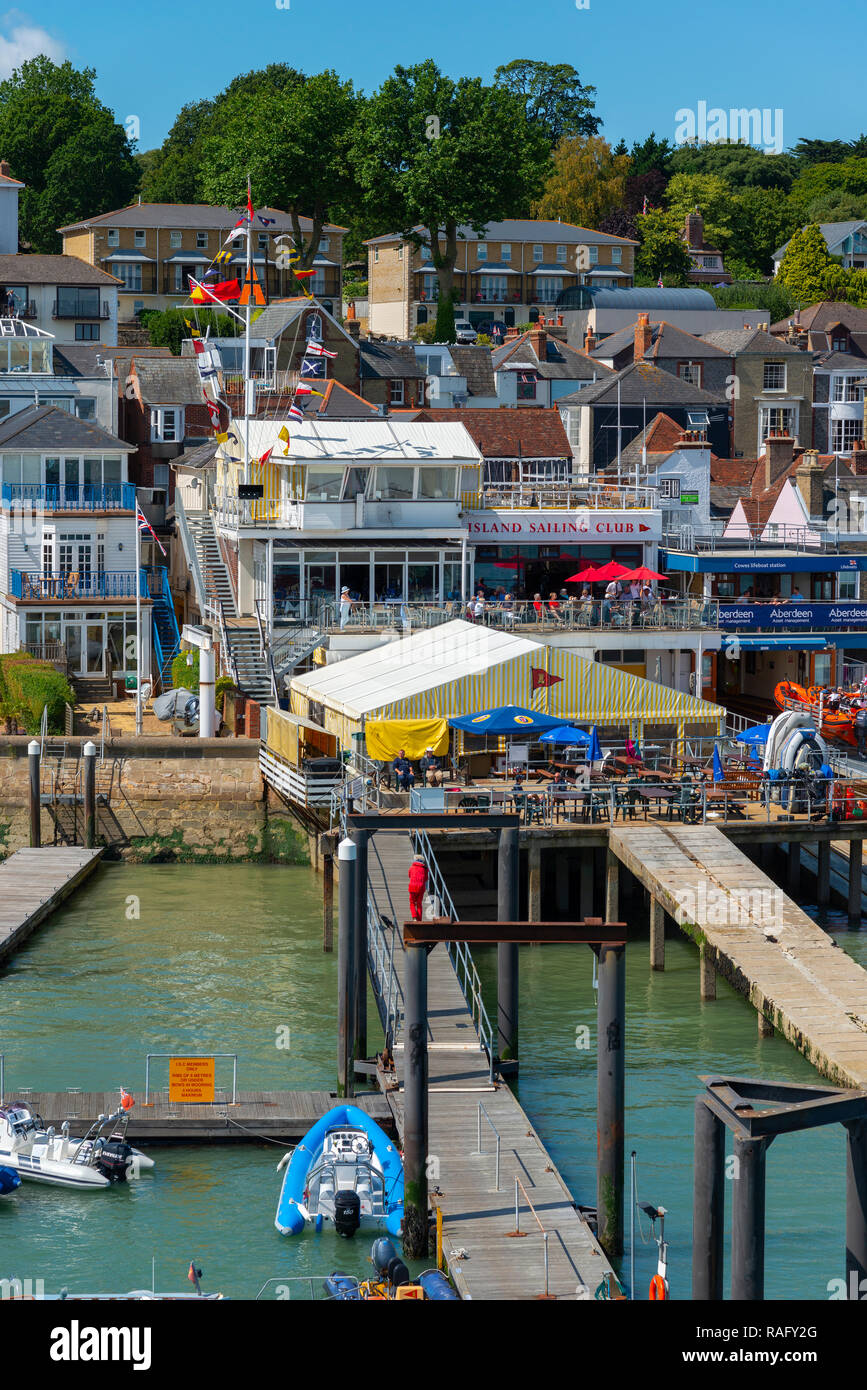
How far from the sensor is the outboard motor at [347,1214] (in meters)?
24.3

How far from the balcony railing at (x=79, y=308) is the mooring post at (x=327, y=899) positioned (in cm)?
5938

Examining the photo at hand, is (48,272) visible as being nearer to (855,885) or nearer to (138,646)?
(138,646)

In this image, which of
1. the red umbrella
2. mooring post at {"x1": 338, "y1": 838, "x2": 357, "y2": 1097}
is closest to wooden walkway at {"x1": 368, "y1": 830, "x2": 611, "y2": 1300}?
mooring post at {"x1": 338, "y1": 838, "x2": 357, "y2": 1097}

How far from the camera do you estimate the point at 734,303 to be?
112 metres

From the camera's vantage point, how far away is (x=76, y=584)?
2254 inches

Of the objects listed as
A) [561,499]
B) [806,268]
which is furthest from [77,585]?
[806,268]

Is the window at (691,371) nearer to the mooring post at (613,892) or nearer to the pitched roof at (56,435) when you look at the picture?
the pitched roof at (56,435)

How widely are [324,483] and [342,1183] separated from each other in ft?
107

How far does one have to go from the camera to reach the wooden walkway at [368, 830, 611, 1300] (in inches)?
851

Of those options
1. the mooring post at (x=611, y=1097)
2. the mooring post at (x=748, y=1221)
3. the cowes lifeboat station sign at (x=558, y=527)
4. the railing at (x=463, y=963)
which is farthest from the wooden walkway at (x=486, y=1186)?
the cowes lifeboat station sign at (x=558, y=527)

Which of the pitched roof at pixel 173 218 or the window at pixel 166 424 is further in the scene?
the pitched roof at pixel 173 218

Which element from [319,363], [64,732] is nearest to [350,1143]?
[64,732]
